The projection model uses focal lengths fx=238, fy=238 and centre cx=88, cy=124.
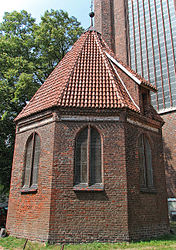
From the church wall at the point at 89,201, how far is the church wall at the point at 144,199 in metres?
0.40

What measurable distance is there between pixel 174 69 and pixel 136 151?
36.1ft

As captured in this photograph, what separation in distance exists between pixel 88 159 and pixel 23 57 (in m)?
11.3

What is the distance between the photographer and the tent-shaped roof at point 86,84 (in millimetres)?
10648

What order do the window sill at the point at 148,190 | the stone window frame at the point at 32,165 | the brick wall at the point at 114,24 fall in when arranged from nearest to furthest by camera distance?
the window sill at the point at 148,190, the stone window frame at the point at 32,165, the brick wall at the point at 114,24

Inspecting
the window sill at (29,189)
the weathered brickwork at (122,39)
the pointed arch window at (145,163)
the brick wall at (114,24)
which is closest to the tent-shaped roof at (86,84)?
the pointed arch window at (145,163)

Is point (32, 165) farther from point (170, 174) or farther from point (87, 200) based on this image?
point (170, 174)

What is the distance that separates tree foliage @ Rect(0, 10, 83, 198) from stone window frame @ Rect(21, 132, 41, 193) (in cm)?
483

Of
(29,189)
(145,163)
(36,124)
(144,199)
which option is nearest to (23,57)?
(36,124)

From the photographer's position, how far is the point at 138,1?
2289 cm

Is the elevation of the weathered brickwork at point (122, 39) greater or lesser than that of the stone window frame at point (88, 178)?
greater

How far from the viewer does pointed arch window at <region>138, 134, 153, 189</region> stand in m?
10.8

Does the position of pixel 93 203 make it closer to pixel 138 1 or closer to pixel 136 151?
pixel 136 151

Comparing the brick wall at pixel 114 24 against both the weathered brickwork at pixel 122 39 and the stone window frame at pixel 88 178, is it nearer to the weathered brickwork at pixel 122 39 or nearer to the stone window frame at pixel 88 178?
the weathered brickwork at pixel 122 39

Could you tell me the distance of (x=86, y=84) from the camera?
1142cm
